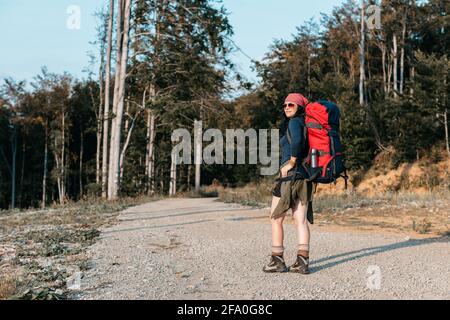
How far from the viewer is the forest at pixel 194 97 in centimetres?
1856

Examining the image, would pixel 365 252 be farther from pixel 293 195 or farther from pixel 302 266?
pixel 293 195

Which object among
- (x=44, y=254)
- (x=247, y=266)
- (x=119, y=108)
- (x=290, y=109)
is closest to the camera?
Answer: (x=290, y=109)

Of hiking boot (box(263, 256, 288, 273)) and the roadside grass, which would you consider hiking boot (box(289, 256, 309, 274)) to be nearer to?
hiking boot (box(263, 256, 288, 273))

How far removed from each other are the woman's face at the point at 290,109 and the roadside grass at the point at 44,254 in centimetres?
286

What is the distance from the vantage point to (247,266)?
5.61 meters

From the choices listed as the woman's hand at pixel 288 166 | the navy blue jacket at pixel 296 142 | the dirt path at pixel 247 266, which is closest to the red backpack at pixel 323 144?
the navy blue jacket at pixel 296 142

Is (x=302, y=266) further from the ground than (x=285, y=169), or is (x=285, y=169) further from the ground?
(x=285, y=169)

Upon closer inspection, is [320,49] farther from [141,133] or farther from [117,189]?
[117,189]

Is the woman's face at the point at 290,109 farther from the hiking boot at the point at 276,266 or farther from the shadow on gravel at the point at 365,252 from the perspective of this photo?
the shadow on gravel at the point at 365,252

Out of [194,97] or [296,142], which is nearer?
[296,142]

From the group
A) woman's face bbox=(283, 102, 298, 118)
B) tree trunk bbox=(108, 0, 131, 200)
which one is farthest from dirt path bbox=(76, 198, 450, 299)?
tree trunk bbox=(108, 0, 131, 200)

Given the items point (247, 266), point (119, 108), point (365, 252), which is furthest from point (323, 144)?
point (119, 108)

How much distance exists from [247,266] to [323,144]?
1693 millimetres

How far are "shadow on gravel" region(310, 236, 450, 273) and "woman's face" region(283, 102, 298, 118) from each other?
180cm
